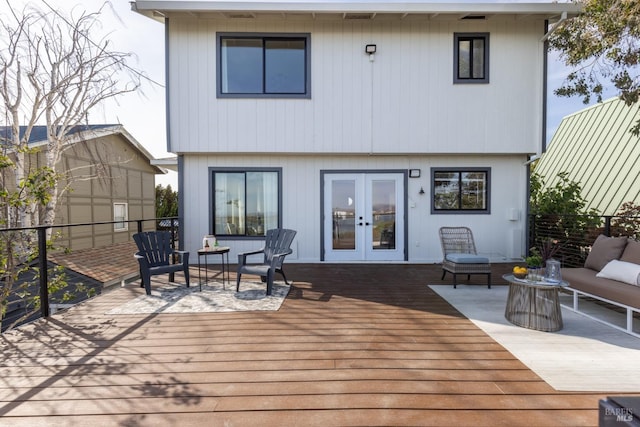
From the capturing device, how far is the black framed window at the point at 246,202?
23.4 ft

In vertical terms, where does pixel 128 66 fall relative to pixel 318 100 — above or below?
above

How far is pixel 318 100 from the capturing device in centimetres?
684

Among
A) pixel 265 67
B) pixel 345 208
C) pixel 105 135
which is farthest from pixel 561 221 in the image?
pixel 105 135

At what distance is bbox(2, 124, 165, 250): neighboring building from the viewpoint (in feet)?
32.2

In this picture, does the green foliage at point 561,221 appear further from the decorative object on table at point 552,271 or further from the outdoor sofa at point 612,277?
the decorative object on table at point 552,271

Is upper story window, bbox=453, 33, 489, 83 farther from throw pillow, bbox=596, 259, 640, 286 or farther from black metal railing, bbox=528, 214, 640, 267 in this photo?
throw pillow, bbox=596, 259, 640, 286

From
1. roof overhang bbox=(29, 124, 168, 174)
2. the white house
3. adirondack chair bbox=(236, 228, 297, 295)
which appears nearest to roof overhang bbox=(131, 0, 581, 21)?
the white house

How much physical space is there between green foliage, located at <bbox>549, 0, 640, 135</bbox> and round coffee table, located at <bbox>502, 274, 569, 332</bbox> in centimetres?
416

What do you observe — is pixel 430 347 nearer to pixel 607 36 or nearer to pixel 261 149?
pixel 261 149

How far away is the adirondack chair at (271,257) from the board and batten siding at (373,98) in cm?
233

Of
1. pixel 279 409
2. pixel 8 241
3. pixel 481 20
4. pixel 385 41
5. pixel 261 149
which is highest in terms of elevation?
pixel 481 20

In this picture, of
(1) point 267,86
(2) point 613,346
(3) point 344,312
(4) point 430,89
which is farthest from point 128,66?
(2) point 613,346

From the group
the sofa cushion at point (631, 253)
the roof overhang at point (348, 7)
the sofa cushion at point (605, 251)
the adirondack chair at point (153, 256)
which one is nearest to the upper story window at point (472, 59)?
the roof overhang at point (348, 7)

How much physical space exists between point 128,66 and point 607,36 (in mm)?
10179
